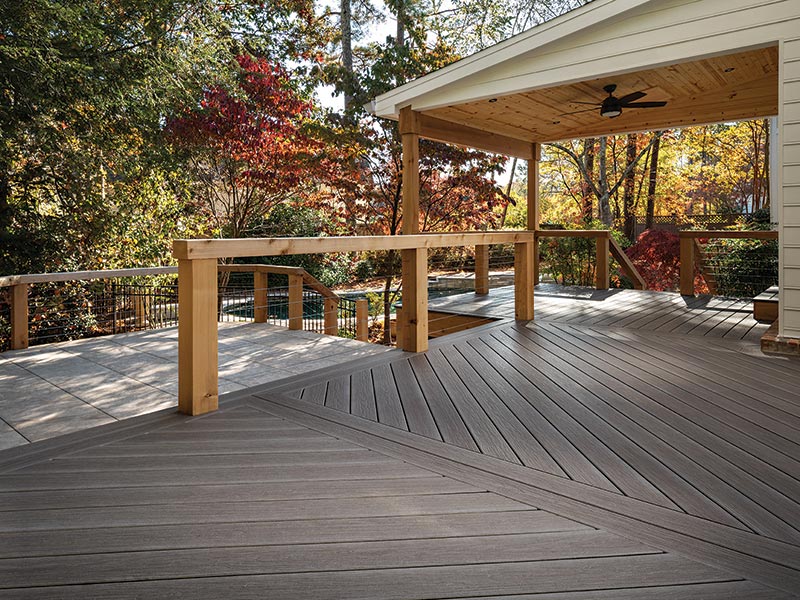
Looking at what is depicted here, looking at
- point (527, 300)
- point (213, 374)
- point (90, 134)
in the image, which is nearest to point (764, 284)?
point (527, 300)

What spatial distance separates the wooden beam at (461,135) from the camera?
20.2ft

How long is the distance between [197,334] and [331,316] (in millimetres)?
3312

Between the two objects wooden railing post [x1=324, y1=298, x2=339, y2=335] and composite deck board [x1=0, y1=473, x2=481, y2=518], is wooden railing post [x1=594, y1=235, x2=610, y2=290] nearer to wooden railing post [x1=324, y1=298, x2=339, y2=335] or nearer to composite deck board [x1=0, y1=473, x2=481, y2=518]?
wooden railing post [x1=324, y1=298, x2=339, y2=335]

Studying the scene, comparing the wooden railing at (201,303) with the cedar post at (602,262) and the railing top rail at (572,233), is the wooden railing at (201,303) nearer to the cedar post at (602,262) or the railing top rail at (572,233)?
the railing top rail at (572,233)

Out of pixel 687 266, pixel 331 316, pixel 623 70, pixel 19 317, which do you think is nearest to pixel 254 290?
pixel 331 316

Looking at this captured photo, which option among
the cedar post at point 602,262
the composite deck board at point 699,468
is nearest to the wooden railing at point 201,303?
the composite deck board at point 699,468

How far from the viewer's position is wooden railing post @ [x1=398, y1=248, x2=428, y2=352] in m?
4.06

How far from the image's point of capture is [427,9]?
15859 mm

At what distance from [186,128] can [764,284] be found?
7.48 metres

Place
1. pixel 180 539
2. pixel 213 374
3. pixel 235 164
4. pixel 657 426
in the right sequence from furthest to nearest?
pixel 235 164 < pixel 213 374 < pixel 657 426 < pixel 180 539

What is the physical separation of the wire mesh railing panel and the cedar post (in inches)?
47.6

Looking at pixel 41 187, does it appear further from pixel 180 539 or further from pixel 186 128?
pixel 180 539

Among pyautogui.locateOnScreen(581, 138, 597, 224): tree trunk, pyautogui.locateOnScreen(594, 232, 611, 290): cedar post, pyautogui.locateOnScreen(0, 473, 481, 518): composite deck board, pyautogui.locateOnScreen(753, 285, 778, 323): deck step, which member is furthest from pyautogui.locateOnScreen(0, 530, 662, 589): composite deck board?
pyautogui.locateOnScreen(581, 138, 597, 224): tree trunk

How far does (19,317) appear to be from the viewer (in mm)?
4742
